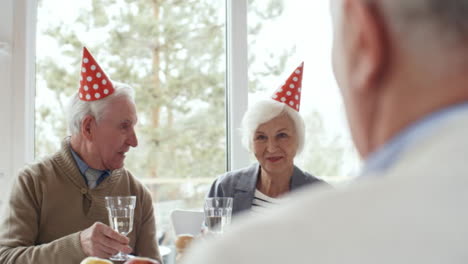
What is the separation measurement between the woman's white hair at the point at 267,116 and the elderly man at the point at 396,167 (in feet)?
7.27

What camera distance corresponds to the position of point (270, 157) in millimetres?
2623

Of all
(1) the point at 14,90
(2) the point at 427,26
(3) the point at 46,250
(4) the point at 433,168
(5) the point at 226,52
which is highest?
(5) the point at 226,52

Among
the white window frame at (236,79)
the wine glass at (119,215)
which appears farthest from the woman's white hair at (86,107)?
the white window frame at (236,79)

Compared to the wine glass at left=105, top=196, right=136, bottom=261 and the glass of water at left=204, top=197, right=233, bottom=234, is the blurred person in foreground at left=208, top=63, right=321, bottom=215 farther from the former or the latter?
the wine glass at left=105, top=196, right=136, bottom=261

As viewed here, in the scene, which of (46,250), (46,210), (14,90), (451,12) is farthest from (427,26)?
(14,90)

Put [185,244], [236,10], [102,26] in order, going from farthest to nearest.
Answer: [236,10], [102,26], [185,244]

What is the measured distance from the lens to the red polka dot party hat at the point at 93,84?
2.14 m

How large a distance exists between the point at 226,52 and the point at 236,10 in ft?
0.89

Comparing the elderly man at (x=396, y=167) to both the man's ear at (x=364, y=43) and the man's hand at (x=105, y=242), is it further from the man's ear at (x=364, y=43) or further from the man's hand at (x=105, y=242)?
the man's hand at (x=105, y=242)

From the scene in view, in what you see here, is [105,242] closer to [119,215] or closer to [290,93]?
[119,215]

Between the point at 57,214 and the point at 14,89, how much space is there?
1.21 metres

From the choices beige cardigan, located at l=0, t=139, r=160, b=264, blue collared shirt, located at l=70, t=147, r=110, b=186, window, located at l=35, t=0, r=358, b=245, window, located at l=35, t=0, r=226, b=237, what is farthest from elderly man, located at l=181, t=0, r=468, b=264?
A: window, located at l=35, t=0, r=226, b=237

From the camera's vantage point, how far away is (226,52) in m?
3.45

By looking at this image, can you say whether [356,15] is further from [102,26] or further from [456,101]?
[102,26]
